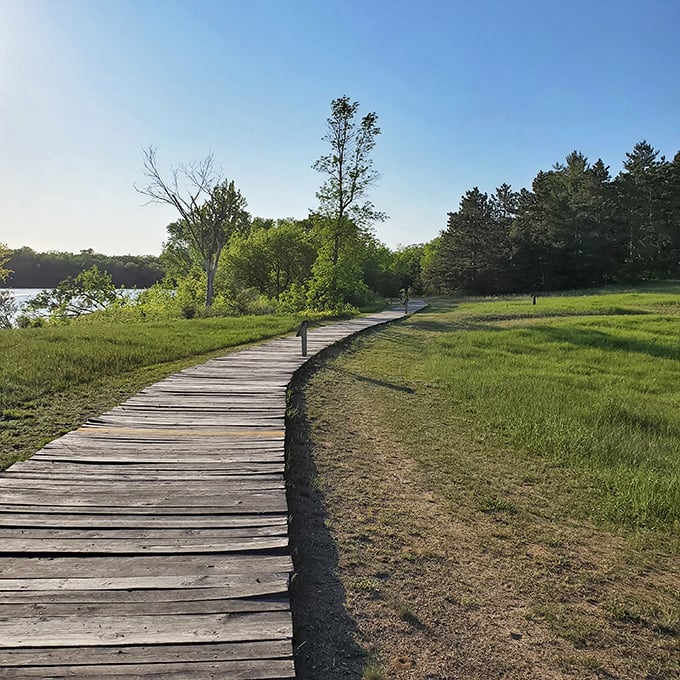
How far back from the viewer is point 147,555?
274 cm

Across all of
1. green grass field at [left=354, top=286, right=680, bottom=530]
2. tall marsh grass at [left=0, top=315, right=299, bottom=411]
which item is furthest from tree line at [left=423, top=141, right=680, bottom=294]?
tall marsh grass at [left=0, top=315, right=299, bottom=411]

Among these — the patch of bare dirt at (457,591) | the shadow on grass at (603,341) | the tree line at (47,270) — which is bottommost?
the patch of bare dirt at (457,591)

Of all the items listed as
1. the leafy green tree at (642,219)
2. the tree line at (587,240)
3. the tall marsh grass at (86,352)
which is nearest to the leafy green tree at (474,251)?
the tree line at (587,240)

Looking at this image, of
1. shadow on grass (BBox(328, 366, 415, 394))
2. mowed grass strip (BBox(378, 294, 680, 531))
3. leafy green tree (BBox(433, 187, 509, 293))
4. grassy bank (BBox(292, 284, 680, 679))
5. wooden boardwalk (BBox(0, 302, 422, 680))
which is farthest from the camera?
leafy green tree (BBox(433, 187, 509, 293))

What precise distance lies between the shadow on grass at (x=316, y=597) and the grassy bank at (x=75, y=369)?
257 centimetres

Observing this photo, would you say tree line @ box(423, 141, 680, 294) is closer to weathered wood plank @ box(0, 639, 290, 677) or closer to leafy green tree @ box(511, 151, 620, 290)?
leafy green tree @ box(511, 151, 620, 290)

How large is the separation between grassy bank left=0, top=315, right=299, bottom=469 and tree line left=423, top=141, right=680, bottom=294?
3748 cm

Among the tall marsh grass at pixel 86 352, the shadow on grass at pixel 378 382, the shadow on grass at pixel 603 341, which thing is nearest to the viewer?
the tall marsh grass at pixel 86 352

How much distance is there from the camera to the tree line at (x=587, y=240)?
44656 mm

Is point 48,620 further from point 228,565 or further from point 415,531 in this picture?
point 415,531

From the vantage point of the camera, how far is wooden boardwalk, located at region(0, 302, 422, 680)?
2.03m

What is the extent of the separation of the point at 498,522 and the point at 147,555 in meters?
2.66

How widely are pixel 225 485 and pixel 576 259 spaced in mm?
47423

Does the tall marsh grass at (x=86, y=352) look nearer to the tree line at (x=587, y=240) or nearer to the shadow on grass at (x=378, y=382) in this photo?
the shadow on grass at (x=378, y=382)
